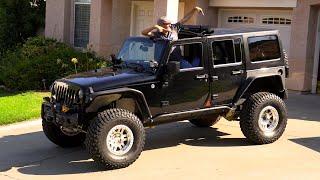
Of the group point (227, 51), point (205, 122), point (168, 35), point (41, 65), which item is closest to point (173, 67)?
point (168, 35)

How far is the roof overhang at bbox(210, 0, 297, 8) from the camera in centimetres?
→ 1515

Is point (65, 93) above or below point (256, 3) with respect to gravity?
below

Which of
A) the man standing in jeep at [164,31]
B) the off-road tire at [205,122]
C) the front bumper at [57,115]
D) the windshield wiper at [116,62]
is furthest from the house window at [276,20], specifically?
the front bumper at [57,115]

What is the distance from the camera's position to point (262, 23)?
16.2 meters

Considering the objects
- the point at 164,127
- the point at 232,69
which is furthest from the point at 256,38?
the point at 164,127

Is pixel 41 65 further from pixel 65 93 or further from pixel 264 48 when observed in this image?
pixel 264 48

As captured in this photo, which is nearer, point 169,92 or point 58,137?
point 169,92

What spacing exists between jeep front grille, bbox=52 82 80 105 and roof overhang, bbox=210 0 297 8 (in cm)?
838

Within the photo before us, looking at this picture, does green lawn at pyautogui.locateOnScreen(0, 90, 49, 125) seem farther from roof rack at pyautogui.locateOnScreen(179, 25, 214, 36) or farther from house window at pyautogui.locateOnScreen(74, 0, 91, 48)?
house window at pyautogui.locateOnScreen(74, 0, 91, 48)

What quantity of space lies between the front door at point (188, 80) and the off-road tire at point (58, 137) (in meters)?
1.68

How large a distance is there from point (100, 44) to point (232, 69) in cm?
984

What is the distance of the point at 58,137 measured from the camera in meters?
9.18

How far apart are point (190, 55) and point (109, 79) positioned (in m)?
1.39

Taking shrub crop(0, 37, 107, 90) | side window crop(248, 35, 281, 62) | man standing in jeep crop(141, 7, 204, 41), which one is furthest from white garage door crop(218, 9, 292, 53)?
man standing in jeep crop(141, 7, 204, 41)
